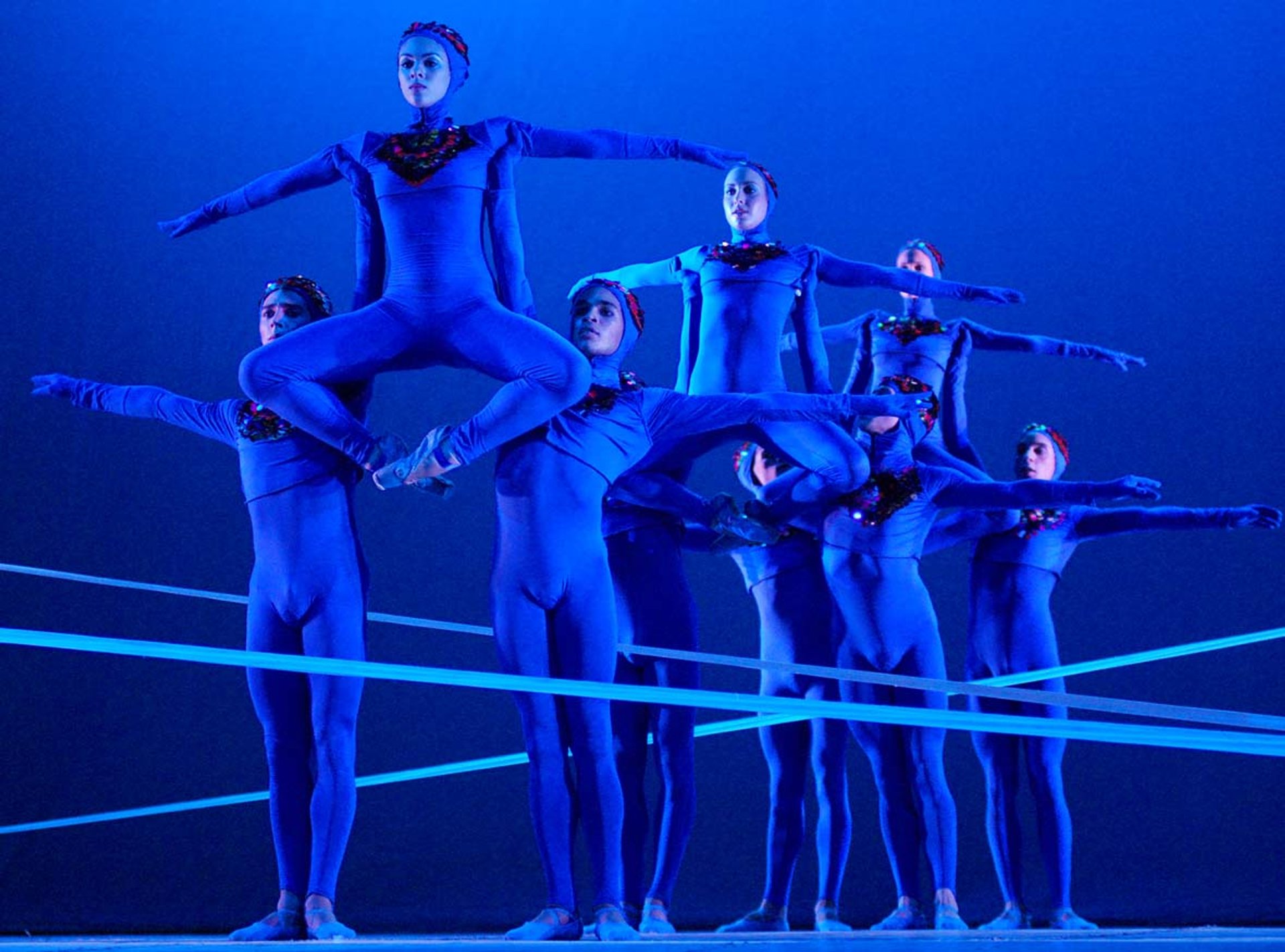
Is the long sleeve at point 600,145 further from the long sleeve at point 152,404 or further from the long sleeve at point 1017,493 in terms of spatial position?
the long sleeve at point 1017,493

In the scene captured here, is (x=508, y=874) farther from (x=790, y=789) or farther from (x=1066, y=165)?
(x=1066, y=165)

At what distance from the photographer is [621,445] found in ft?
11.0

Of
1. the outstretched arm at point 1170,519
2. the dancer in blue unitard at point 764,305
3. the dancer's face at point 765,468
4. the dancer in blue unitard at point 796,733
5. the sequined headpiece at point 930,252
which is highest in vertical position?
the sequined headpiece at point 930,252

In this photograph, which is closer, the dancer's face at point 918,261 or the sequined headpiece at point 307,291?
the sequined headpiece at point 307,291

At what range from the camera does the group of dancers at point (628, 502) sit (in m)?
3.09

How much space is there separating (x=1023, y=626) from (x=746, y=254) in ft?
4.49

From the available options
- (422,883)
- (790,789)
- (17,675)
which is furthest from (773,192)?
(17,675)

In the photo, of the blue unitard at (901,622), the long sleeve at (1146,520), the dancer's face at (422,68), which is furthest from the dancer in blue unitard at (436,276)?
the long sleeve at (1146,520)

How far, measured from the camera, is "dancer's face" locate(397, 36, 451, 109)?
3.36 metres

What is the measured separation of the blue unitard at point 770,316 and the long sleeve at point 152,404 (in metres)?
1.24

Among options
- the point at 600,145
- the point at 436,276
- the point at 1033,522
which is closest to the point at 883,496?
the point at 1033,522

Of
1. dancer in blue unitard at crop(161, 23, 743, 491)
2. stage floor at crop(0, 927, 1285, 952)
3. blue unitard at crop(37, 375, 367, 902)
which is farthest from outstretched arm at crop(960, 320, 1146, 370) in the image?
blue unitard at crop(37, 375, 367, 902)

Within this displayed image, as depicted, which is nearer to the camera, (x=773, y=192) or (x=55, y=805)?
(x=773, y=192)

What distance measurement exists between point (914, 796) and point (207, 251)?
123 inches
